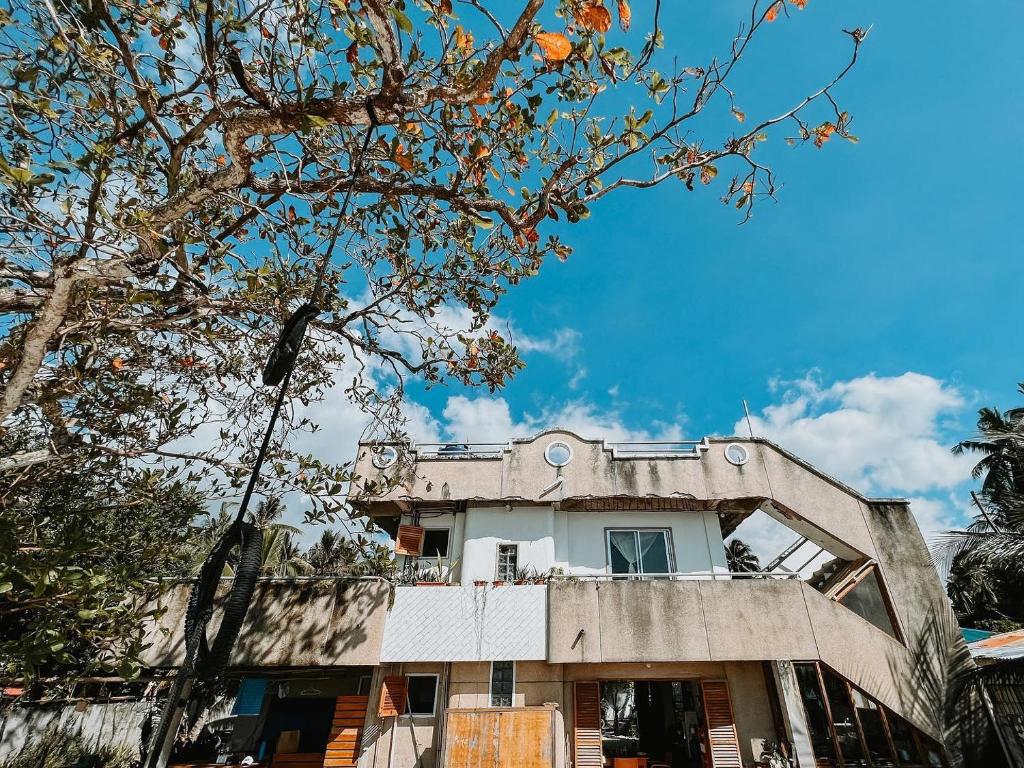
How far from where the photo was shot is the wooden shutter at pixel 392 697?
11.1 m

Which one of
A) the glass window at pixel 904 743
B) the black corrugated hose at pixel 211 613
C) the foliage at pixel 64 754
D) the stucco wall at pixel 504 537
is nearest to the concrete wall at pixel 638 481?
the stucco wall at pixel 504 537

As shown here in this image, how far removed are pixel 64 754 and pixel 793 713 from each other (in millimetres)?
17386

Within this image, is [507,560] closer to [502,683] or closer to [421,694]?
[502,683]

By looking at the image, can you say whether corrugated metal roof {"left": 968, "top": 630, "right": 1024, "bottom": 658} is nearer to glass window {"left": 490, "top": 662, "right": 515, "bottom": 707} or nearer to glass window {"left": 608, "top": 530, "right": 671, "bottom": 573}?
glass window {"left": 608, "top": 530, "right": 671, "bottom": 573}

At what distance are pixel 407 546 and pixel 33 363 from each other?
1058 centimetres

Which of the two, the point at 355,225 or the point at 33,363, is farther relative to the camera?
the point at 355,225

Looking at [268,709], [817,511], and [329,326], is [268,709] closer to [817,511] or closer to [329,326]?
[329,326]

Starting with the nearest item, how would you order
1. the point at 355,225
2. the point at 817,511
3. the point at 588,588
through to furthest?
the point at 355,225, the point at 588,588, the point at 817,511

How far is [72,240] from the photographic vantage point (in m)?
4.32

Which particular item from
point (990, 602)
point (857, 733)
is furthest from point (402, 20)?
point (990, 602)

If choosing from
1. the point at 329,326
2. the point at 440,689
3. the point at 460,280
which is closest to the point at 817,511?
the point at 440,689

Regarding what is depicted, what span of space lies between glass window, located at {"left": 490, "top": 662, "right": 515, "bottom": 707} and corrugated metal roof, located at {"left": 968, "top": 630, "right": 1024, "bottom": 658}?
33.5 ft

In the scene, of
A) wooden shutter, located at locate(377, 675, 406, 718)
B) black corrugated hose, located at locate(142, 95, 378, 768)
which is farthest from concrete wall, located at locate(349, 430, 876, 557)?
black corrugated hose, located at locate(142, 95, 378, 768)

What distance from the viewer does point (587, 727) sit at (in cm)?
1146
